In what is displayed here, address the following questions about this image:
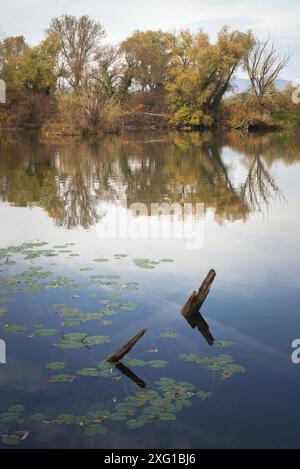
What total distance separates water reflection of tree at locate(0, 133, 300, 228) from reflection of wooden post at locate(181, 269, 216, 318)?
483cm

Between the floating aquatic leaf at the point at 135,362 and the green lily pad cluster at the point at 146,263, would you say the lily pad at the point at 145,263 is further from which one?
the floating aquatic leaf at the point at 135,362

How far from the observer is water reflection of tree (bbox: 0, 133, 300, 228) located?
1298 centimetres

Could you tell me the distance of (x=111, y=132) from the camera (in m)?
44.2

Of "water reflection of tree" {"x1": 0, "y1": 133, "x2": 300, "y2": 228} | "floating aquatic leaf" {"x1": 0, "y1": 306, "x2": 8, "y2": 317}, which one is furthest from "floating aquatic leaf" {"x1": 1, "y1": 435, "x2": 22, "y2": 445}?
"water reflection of tree" {"x1": 0, "y1": 133, "x2": 300, "y2": 228}

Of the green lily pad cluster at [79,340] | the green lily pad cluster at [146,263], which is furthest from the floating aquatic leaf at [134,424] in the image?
the green lily pad cluster at [146,263]

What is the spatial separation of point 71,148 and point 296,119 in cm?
3356

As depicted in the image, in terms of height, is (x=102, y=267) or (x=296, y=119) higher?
(x=296, y=119)

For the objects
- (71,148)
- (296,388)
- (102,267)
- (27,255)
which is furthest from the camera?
(71,148)

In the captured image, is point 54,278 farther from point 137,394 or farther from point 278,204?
point 278,204

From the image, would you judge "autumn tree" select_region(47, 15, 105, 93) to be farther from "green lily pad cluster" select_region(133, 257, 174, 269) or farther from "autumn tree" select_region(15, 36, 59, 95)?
"green lily pad cluster" select_region(133, 257, 174, 269)

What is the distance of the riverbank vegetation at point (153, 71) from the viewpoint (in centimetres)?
4975

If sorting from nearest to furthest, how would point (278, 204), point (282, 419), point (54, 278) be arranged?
point (282, 419)
point (54, 278)
point (278, 204)

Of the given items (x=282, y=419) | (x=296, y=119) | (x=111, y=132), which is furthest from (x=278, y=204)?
(x=296, y=119)

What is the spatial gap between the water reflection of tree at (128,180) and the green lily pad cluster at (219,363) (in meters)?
5.86
